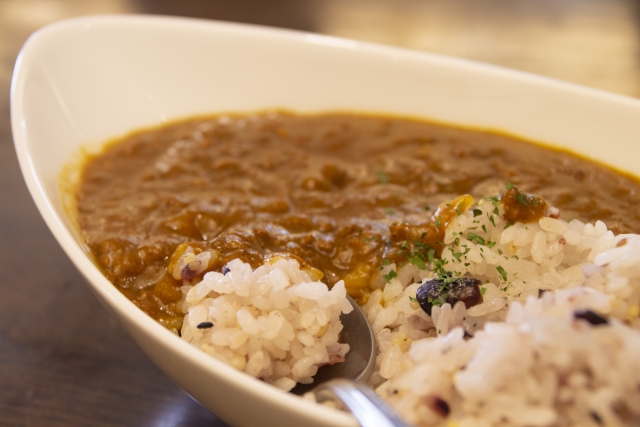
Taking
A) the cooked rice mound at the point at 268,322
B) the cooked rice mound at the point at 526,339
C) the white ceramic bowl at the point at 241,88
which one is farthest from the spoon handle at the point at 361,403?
the white ceramic bowl at the point at 241,88

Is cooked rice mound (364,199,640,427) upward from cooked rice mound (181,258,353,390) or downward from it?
upward

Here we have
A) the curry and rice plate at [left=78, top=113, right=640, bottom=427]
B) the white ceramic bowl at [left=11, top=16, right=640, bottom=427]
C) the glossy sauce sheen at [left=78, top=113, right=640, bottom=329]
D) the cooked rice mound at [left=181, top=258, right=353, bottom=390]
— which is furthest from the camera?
the white ceramic bowl at [left=11, top=16, right=640, bottom=427]

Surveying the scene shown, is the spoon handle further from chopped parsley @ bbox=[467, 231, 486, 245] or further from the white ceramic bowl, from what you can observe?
the white ceramic bowl

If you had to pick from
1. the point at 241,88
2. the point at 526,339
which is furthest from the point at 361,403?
the point at 241,88

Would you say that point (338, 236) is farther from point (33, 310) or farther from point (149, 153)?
point (33, 310)

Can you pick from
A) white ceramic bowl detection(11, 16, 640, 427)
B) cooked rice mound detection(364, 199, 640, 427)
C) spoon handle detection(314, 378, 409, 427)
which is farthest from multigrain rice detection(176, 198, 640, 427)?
white ceramic bowl detection(11, 16, 640, 427)

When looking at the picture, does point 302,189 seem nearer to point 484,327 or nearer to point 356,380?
point 356,380

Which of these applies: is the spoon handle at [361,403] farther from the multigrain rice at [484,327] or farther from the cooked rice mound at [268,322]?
the cooked rice mound at [268,322]
